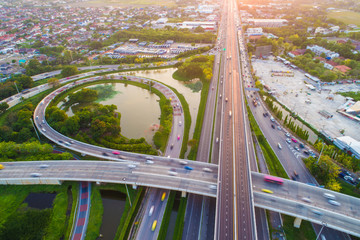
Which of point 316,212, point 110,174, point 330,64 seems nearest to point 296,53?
point 330,64

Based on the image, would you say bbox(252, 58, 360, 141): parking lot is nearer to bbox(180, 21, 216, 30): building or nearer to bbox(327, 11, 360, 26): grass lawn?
bbox(180, 21, 216, 30): building

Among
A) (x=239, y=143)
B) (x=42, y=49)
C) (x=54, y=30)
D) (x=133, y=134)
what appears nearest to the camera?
(x=239, y=143)

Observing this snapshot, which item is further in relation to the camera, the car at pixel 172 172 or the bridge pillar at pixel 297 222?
the car at pixel 172 172

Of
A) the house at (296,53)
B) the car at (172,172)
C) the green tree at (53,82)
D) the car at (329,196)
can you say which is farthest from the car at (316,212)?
the house at (296,53)

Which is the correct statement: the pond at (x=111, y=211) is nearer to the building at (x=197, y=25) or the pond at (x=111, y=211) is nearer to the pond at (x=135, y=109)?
the pond at (x=135, y=109)

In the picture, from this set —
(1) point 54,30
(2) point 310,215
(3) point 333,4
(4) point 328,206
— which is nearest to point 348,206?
(4) point 328,206

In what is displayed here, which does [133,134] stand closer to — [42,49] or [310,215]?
[310,215]
